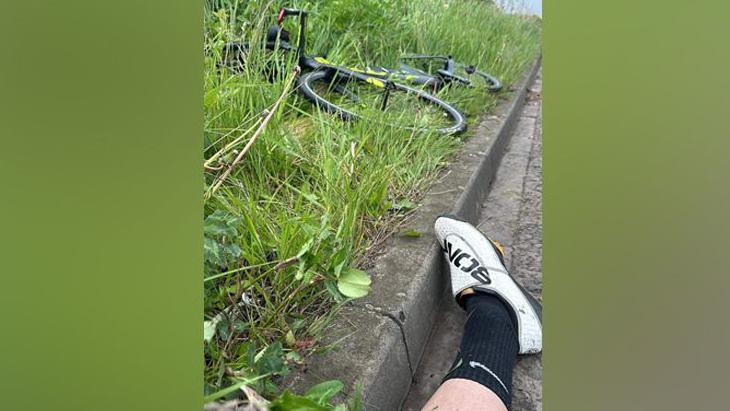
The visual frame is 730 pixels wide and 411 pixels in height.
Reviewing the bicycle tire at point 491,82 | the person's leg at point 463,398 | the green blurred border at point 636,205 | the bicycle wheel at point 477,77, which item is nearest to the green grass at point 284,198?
the person's leg at point 463,398

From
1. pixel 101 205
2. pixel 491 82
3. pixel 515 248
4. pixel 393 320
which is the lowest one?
pixel 515 248

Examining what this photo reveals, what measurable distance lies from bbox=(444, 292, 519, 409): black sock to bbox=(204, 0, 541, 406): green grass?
30 centimetres

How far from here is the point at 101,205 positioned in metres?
0.34

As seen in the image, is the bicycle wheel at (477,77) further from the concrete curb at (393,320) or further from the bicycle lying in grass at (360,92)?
the concrete curb at (393,320)

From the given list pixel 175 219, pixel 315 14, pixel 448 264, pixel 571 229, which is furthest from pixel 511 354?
pixel 315 14

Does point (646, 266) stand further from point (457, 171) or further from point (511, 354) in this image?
point (457, 171)

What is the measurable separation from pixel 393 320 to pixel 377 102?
1167mm

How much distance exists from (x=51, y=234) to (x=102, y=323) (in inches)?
2.7

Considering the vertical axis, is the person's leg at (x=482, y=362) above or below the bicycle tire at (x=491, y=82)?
below

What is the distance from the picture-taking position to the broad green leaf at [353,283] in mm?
981

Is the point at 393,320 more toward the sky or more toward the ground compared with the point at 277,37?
more toward the ground

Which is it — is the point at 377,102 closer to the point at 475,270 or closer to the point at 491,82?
the point at 475,270

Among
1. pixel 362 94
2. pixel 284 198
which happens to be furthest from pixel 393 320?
pixel 362 94

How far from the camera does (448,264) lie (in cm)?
156
